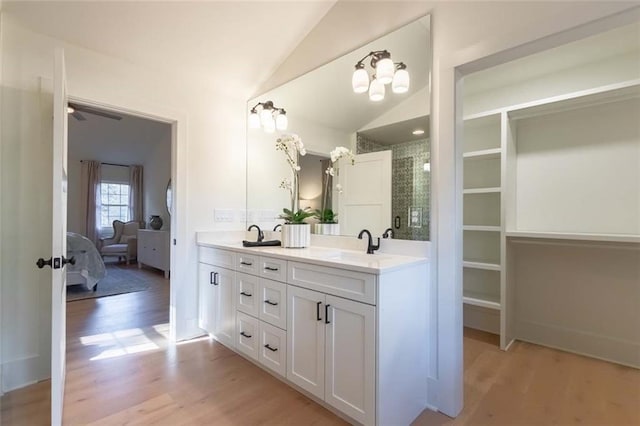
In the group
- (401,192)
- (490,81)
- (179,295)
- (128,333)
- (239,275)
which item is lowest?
(128,333)

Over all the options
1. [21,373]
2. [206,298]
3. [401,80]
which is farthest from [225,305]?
[401,80]

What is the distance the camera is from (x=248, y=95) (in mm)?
3254

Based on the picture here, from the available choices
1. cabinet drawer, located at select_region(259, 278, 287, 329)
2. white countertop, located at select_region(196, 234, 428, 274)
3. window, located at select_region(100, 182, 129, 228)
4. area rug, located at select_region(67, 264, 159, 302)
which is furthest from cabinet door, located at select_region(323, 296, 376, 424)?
window, located at select_region(100, 182, 129, 228)

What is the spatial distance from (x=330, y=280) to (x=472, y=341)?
1.90 metres

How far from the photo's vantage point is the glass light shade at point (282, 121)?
2875 millimetres

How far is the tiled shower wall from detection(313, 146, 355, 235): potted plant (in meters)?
0.36

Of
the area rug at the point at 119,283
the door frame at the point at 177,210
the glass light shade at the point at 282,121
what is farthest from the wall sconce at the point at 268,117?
the area rug at the point at 119,283

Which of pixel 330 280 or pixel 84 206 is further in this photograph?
pixel 84 206

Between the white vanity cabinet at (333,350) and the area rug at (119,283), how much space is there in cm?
378

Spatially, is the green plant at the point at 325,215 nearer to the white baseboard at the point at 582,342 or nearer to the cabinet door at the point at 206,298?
the cabinet door at the point at 206,298

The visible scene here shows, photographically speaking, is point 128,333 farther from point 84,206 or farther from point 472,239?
point 84,206

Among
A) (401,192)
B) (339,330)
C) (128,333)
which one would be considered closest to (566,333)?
(401,192)

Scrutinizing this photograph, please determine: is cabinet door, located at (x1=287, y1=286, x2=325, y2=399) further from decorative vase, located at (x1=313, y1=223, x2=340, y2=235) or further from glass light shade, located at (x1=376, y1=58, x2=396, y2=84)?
glass light shade, located at (x1=376, y1=58, x2=396, y2=84)

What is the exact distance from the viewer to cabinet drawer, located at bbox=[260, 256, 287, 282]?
2.01 meters
